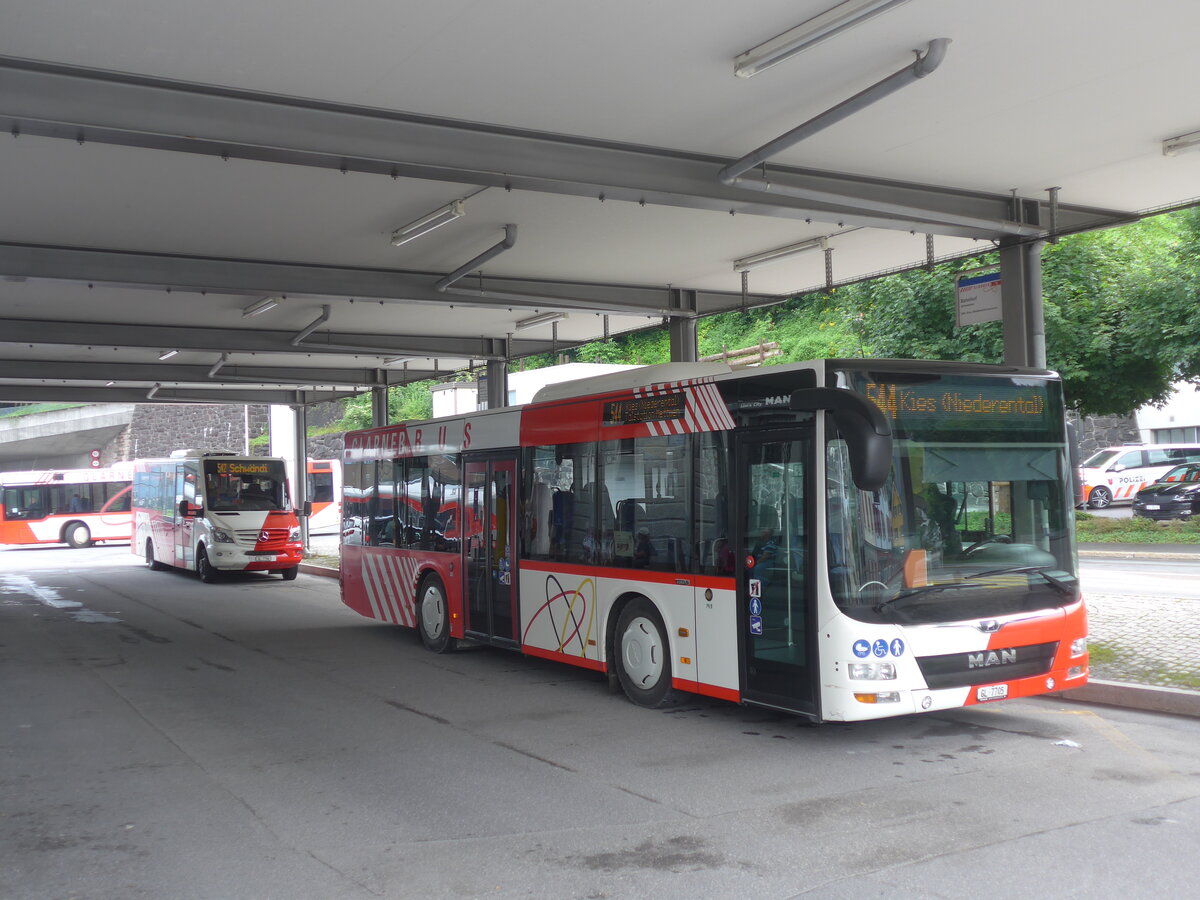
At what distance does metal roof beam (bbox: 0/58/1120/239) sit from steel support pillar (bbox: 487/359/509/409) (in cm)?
1187

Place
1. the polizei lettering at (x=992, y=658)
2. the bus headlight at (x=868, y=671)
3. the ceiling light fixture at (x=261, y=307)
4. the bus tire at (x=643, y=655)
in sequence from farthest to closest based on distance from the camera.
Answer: the ceiling light fixture at (x=261, y=307) < the bus tire at (x=643, y=655) < the polizei lettering at (x=992, y=658) < the bus headlight at (x=868, y=671)

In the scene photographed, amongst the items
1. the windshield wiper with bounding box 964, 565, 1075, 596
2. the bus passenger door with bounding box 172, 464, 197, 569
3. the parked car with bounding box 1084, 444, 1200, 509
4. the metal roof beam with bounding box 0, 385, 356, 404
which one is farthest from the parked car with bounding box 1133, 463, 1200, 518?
the bus passenger door with bounding box 172, 464, 197, 569

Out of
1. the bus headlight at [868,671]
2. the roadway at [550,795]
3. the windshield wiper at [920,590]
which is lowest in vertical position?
the roadway at [550,795]

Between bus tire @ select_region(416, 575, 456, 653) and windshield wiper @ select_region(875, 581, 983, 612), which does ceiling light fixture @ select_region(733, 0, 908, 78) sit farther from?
bus tire @ select_region(416, 575, 456, 653)

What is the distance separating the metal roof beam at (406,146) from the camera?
25.9ft

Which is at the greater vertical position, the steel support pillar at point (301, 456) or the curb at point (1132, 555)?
the steel support pillar at point (301, 456)

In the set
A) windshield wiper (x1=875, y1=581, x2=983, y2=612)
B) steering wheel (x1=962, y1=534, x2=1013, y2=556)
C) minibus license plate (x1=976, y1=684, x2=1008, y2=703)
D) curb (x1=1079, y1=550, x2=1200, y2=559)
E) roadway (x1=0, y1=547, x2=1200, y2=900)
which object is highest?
steering wheel (x1=962, y1=534, x2=1013, y2=556)

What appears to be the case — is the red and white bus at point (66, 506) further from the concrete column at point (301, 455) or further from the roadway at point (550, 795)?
the roadway at point (550, 795)

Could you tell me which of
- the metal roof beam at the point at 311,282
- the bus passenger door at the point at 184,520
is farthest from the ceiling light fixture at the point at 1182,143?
the bus passenger door at the point at 184,520

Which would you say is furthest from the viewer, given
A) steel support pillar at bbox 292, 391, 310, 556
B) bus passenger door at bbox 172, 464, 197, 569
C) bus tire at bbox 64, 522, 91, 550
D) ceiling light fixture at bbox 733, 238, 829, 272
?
bus tire at bbox 64, 522, 91, 550

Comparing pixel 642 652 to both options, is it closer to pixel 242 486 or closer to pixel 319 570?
pixel 242 486

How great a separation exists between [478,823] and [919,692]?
3.22m

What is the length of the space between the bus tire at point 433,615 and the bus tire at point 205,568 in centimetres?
1354

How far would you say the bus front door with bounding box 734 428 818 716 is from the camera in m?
7.79
